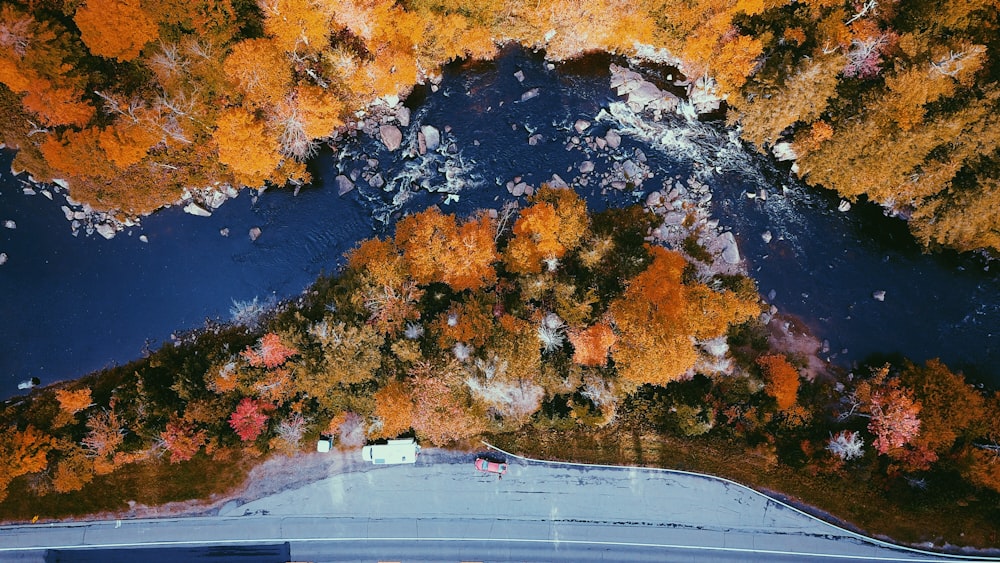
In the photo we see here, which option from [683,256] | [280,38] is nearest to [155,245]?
[280,38]

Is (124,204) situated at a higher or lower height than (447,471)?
higher

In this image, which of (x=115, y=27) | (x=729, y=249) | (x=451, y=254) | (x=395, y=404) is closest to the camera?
(x=115, y=27)

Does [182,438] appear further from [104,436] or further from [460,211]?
[460,211]

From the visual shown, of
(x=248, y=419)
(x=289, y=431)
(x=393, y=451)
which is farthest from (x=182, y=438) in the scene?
(x=393, y=451)

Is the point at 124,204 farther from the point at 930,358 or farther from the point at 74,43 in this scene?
the point at 930,358

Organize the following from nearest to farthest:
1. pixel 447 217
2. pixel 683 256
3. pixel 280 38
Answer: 1. pixel 280 38
2. pixel 447 217
3. pixel 683 256

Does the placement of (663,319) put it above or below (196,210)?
below

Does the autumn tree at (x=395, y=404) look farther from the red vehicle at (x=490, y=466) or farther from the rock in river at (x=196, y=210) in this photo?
the rock in river at (x=196, y=210)
